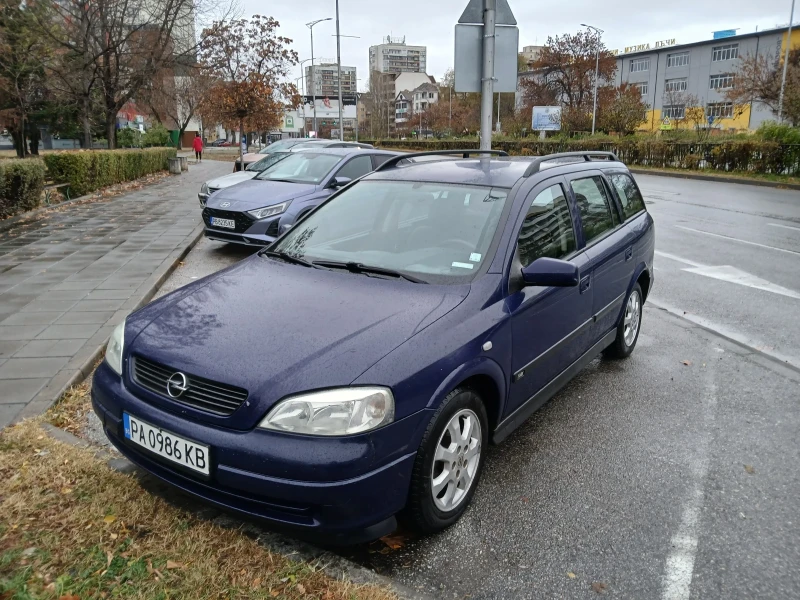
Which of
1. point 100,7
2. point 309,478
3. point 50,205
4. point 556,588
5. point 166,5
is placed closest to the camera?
point 309,478

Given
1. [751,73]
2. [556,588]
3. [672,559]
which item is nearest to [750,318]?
[672,559]

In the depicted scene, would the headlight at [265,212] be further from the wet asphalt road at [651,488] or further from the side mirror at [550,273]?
the side mirror at [550,273]

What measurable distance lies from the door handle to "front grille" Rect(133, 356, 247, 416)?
7.95ft

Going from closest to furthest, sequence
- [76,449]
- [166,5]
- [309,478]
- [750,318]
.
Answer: [309,478] → [76,449] → [750,318] → [166,5]

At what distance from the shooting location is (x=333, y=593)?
250cm

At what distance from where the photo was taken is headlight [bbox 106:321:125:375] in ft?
10.3

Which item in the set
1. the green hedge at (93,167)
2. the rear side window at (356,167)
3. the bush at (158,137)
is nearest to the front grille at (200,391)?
the rear side window at (356,167)

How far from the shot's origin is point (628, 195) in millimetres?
5527

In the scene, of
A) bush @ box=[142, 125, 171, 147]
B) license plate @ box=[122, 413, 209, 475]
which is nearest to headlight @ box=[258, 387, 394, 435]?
license plate @ box=[122, 413, 209, 475]

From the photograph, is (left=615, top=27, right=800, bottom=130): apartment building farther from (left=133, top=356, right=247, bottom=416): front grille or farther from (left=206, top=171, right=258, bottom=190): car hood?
(left=133, top=356, right=247, bottom=416): front grille

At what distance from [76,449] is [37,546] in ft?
2.86

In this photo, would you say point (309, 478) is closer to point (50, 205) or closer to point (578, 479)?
point (578, 479)

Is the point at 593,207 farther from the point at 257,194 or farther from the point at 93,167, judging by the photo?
the point at 93,167

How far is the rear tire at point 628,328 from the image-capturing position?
525 centimetres
